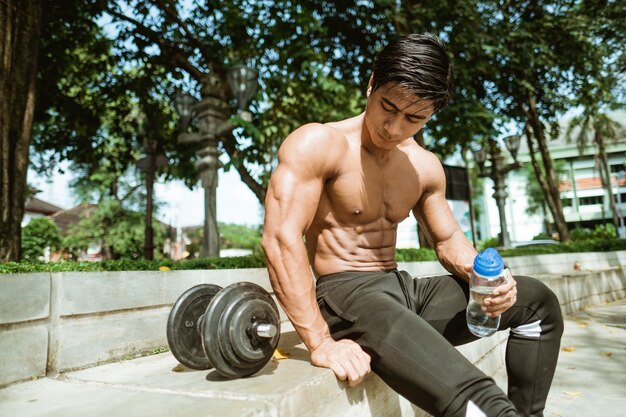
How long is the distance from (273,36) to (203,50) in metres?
1.97

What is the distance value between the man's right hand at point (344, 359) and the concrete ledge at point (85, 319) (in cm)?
134

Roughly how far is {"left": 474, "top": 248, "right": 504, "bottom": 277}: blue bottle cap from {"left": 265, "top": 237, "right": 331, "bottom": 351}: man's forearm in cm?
66

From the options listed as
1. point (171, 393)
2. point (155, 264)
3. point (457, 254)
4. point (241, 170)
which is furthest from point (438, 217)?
point (241, 170)

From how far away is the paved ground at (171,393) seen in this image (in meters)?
1.43

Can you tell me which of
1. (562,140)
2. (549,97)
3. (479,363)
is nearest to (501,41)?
(549,97)

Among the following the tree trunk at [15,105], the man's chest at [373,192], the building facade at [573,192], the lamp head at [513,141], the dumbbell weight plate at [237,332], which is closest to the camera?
the dumbbell weight plate at [237,332]

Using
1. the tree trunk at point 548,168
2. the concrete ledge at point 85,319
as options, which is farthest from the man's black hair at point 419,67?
the tree trunk at point 548,168

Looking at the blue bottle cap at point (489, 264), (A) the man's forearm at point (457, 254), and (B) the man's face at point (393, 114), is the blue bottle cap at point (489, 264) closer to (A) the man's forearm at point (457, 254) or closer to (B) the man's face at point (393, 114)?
(A) the man's forearm at point (457, 254)

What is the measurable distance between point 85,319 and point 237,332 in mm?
1320

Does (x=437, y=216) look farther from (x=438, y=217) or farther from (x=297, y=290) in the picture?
(x=297, y=290)

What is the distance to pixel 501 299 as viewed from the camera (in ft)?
5.73

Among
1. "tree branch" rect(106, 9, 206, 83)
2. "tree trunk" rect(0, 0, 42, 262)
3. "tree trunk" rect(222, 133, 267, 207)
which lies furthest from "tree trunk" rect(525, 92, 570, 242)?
"tree trunk" rect(0, 0, 42, 262)

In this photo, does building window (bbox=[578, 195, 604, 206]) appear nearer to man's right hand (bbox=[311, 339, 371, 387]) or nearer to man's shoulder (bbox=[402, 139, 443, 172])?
man's shoulder (bbox=[402, 139, 443, 172])

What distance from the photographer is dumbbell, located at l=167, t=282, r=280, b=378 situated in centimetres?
160
